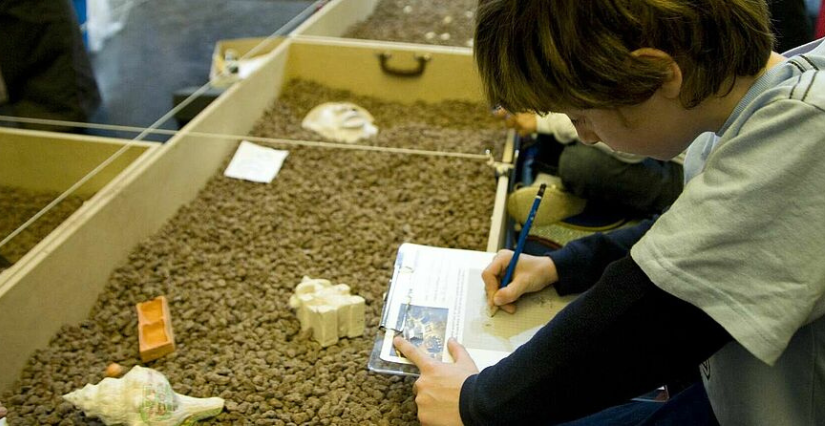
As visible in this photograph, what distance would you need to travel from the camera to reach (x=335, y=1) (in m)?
2.88

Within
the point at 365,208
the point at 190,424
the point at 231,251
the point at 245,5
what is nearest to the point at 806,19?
the point at 365,208

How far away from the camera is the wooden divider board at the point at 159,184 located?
1.15 m

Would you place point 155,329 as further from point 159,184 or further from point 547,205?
point 547,205

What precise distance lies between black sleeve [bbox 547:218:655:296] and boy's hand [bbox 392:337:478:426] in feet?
0.68

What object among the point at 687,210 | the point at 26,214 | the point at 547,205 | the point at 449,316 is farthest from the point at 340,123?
the point at 687,210

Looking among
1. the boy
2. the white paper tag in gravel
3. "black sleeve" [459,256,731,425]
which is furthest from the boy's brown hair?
the white paper tag in gravel

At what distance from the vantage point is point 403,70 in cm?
228

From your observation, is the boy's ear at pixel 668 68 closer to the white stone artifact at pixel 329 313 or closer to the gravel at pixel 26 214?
the white stone artifact at pixel 329 313

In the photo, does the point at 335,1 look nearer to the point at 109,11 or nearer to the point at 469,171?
the point at 109,11

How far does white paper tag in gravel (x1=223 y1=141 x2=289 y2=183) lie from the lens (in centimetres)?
177

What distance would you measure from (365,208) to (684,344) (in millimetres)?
1046

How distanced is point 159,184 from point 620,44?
1.17 meters

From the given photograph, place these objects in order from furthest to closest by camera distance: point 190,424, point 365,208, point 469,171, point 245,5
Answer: point 245,5 < point 469,171 < point 365,208 < point 190,424

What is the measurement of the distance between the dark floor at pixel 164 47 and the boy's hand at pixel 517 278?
3.51 ft
